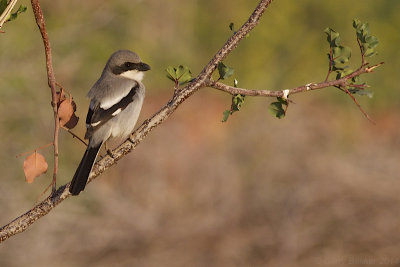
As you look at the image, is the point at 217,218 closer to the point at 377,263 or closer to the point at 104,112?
the point at 377,263

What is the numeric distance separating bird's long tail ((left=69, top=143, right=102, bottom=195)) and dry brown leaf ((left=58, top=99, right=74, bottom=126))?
0.21 meters

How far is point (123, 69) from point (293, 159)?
12.5 feet

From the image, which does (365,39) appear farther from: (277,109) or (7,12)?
(7,12)

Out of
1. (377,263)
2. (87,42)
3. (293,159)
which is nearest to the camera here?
(377,263)

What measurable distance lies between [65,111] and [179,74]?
377 mm

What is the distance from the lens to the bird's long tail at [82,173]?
199cm

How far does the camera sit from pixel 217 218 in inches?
275

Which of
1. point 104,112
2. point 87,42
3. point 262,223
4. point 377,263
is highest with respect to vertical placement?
point 87,42

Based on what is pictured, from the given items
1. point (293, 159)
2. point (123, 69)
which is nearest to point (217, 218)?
point (293, 159)

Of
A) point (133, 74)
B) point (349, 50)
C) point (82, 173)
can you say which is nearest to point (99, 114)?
point (133, 74)

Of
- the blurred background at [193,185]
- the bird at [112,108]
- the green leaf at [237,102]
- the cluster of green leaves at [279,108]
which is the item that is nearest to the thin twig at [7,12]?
the green leaf at [237,102]

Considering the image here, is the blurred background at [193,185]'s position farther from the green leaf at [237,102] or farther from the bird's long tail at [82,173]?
the green leaf at [237,102]

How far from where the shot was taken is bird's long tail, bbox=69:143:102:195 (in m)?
1.99

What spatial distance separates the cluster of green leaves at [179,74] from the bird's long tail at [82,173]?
17.4 inches
